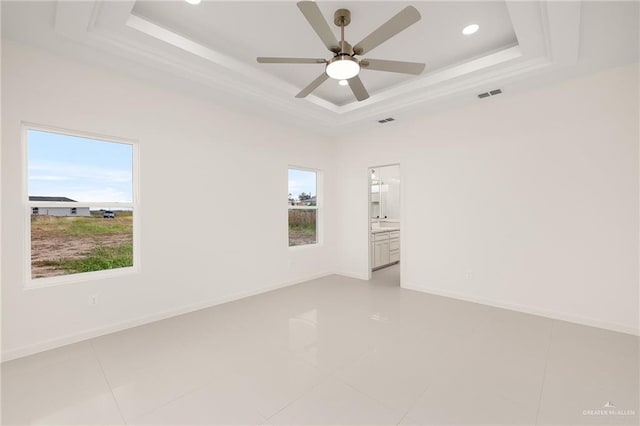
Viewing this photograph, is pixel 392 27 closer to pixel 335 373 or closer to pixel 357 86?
pixel 357 86

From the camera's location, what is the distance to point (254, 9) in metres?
2.48

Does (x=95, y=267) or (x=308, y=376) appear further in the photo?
(x=95, y=267)

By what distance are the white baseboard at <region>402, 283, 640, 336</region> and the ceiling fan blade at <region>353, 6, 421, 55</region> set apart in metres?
3.65

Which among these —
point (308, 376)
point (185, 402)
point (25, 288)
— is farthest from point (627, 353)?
point (25, 288)

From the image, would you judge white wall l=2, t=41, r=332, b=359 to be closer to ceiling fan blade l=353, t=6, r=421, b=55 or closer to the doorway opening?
the doorway opening

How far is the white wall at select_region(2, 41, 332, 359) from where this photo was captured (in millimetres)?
2537

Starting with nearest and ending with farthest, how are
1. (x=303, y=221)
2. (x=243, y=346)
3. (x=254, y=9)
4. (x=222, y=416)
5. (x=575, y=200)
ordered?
1. (x=222, y=416)
2. (x=254, y=9)
3. (x=243, y=346)
4. (x=575, y=200)
5. (x=303, y=221)

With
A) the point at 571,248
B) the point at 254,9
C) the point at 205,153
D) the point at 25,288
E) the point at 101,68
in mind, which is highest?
the point at 254,9

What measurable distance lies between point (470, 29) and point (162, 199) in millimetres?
3897

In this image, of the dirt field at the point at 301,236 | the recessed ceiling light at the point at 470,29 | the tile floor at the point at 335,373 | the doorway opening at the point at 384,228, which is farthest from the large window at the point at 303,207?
the recessed ceiling light at the point at 470,29

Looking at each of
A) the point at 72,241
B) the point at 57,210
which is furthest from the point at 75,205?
the point at 72,241

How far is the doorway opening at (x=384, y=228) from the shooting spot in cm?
546

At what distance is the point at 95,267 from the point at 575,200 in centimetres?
561

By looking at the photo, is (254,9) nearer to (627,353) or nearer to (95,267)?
(95,267)
